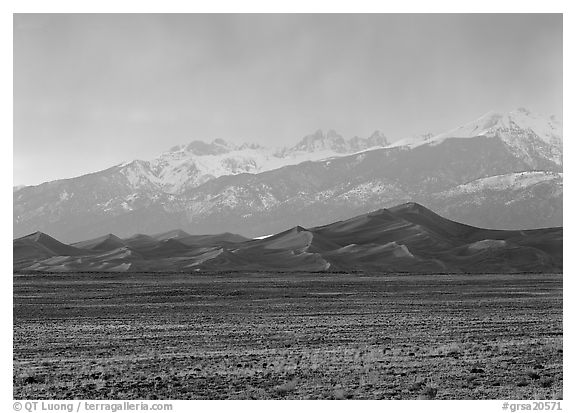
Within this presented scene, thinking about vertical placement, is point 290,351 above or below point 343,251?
above

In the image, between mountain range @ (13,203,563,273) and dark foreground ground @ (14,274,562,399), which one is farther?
mountain range @ (13,203,563,273)

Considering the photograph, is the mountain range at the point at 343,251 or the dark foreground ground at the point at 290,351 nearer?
the dark foreground ground at the point at 290,351

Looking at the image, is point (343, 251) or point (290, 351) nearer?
point (290, 351)

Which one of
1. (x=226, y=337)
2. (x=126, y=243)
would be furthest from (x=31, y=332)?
(x=126, y=243)
